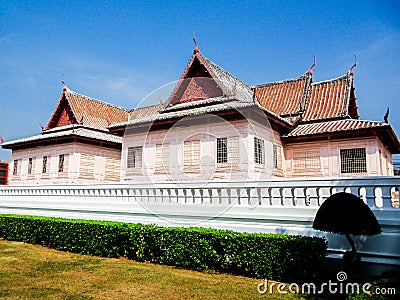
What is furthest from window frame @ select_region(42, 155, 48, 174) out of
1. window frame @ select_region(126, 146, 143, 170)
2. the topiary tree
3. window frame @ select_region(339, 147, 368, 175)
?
the topiary tree

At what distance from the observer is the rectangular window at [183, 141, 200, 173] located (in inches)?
616

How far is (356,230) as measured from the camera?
6090 millimetres

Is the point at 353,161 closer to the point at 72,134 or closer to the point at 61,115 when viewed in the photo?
the point at 72,134

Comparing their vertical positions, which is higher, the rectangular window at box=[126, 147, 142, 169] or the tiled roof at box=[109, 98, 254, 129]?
the tiled roof at box=[109, 98, 254, 129]

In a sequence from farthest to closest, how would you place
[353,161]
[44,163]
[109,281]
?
[44,163] < [353,161] < [109,281]

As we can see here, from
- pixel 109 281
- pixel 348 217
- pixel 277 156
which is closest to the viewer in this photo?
pixel 348 217

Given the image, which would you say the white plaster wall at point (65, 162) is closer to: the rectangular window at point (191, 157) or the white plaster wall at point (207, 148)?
the white plaster wall at point (207, 148)

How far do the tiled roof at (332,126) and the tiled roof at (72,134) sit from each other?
38.7 feet

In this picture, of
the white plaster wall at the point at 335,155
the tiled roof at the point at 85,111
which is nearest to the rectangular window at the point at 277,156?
the white plaster wall at the point at 335,155

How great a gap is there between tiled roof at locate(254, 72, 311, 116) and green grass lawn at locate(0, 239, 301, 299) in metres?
13.3

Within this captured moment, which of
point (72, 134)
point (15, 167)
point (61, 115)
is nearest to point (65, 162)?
point (72, 134)

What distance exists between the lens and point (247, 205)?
8.75 m

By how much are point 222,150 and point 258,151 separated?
1610mm

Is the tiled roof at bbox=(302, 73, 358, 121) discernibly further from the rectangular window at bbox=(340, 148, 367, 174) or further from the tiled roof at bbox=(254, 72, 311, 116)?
the rectangular window at bbox=(340, 148, 367, 174)
